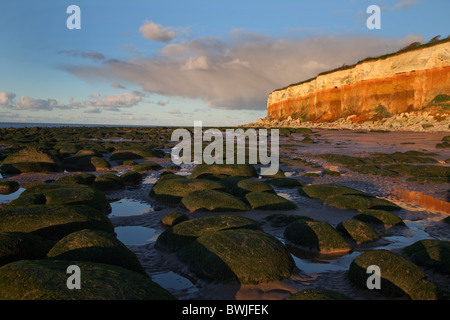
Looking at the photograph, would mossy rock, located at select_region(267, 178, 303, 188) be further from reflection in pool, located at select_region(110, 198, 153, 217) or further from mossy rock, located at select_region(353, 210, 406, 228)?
reflection in pool, located at select_region(110, 198, 153, 217)

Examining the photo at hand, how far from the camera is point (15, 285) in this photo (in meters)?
4.31

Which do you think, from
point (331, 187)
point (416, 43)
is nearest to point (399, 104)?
point (416, 43)

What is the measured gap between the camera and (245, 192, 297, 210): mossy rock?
11.2m

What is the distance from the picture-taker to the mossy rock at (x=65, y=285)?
420 cm

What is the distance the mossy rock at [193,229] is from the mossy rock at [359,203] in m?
4.81

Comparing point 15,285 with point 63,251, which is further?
point 63,251

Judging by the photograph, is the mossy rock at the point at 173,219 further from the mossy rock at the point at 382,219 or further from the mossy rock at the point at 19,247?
the mossy rock at the point at 382,219

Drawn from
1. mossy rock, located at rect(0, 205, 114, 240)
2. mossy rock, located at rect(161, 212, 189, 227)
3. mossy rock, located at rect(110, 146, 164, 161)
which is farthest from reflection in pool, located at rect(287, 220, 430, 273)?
mossy rock, located at rect(110, 146, 164, 161)

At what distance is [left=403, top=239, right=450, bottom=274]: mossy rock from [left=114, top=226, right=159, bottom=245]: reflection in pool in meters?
6.82

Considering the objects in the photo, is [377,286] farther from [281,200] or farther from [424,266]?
[281,200]

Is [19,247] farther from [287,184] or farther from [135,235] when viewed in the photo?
[287,184]

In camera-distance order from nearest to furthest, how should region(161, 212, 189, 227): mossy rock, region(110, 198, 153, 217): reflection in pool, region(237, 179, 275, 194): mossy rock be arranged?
1. region(161, 212, 189, 227): mossy rock
2. region(110, 198, 153, 217): reflection in pool
3. region(237, 179, 275, 194): mossy rock

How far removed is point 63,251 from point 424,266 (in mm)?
7844
